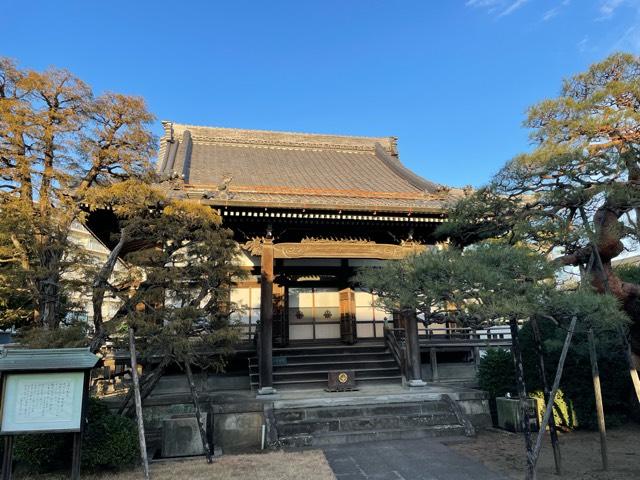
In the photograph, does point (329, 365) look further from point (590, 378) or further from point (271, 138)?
point (271, 138)

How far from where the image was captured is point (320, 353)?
1121 cm

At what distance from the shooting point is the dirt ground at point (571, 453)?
549 centimetres

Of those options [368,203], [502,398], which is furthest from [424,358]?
[368,203]

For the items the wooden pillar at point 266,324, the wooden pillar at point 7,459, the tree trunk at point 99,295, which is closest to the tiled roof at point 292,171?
the wooden pillar at point 266,324

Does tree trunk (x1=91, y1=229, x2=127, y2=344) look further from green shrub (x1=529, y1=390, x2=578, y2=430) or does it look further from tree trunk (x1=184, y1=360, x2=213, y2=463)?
green shrub (x1=529, y1=390, x2=578, y2=430)

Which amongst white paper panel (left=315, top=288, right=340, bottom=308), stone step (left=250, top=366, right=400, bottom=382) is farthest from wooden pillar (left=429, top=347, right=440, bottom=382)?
white paper panel (left=315, top=288, right=340, bottom=308)

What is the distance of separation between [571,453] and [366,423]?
10.7 ft

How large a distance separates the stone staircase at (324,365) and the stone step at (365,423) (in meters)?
2.35

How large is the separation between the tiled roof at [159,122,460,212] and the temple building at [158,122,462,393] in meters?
0.04

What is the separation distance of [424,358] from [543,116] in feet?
26.8

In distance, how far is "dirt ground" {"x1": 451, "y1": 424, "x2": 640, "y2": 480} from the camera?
5.49 meters

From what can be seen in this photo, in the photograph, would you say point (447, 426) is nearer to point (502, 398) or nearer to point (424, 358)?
point (502, 398)

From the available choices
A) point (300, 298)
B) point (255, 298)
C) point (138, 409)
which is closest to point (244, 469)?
point (138, 409)

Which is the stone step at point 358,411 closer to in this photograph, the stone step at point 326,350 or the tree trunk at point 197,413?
the tree trunk at point 197,413
